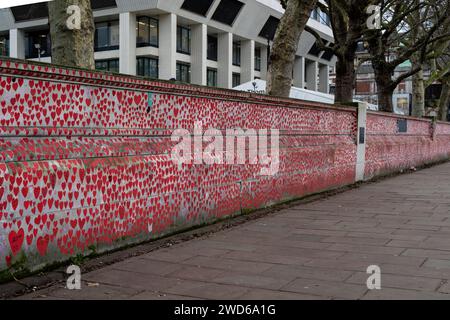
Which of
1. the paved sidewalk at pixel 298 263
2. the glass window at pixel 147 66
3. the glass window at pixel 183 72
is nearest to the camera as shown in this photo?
the paved sidewalk at pixel 298 263

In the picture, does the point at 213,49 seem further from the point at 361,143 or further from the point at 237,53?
the point at 361,143

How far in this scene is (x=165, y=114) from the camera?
265 inches

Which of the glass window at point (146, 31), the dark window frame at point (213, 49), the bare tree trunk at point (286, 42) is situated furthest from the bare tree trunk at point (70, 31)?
the dark window frame at point (213, 49)

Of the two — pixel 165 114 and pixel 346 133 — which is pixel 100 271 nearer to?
pixel 165 114

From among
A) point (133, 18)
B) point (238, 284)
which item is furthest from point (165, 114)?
point (133, 18)

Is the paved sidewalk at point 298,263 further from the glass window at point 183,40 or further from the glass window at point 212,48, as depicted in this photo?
the glass window at point 212,48

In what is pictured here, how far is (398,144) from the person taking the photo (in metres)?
17.4

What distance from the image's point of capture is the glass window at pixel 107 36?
40.9 metres

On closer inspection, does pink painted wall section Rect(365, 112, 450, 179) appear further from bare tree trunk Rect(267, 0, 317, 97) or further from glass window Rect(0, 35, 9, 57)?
glass window Rect(0, 35, 9, 57)

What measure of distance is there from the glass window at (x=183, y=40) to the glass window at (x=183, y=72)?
1.11 m

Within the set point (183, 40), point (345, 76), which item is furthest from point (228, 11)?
point (345, 76)

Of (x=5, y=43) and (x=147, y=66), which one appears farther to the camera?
(x=5, y=43)

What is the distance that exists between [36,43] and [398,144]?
37.4 m

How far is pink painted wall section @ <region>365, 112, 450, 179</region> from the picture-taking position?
14.8m
